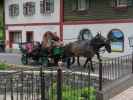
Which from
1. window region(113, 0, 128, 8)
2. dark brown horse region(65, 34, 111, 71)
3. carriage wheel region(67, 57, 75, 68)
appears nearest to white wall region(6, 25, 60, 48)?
window region(113, 0, 128, 8)

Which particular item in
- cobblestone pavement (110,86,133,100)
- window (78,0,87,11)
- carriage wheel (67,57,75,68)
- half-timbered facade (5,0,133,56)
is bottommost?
cobblestone pavement (110,86,133,100)

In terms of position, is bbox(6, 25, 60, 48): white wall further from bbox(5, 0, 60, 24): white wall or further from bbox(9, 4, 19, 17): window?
bbox(9, 4, 19, 17): window

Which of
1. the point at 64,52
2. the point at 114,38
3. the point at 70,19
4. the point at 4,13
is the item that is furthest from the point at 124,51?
the point at 4,13

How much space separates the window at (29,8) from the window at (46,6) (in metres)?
1.14

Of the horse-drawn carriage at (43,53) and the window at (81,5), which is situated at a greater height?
the window at (81,5)

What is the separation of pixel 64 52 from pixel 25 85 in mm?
9759

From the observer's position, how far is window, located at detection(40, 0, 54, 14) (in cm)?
3212

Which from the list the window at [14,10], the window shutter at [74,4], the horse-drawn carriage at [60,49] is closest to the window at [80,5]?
the window shutter at [74,4]

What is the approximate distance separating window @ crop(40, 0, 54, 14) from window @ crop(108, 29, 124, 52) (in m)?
6.18

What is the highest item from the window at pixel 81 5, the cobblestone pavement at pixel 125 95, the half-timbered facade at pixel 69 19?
the window at pixel 81 5

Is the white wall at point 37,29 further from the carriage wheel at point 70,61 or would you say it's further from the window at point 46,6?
the carriage wheel at point 70,61

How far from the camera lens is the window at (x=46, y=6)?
105 feet

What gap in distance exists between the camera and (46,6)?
107 ft

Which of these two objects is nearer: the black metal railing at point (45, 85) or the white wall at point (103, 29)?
the black metal railing at point (45, 85)
